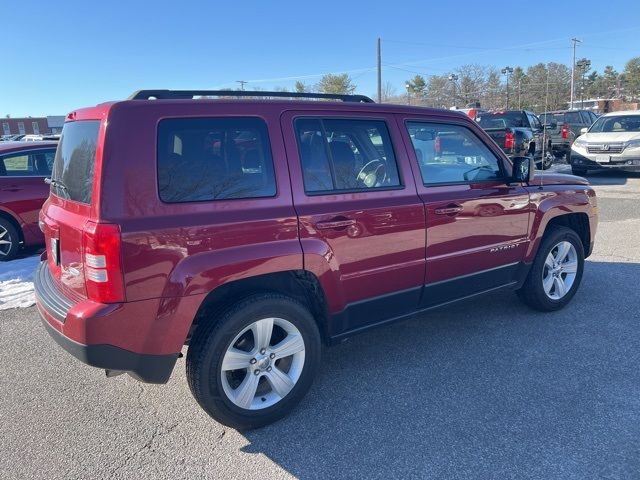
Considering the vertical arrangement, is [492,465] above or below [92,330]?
below

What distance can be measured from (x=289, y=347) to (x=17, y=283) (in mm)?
4211

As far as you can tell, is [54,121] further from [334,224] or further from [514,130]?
[334,224]

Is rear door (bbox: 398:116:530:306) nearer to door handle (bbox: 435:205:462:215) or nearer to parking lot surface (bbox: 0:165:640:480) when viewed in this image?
door handle (bbox: 435:205:462:215)

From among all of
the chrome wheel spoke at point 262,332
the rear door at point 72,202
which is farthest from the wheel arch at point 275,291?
the rear door at point 72,202

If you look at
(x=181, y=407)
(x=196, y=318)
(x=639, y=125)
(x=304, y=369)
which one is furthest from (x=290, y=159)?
(x=639, y=125)

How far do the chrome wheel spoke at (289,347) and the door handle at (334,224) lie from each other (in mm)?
688

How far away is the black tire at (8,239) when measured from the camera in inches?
251

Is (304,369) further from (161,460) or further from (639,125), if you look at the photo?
(639,125)

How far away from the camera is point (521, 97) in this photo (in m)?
51.4

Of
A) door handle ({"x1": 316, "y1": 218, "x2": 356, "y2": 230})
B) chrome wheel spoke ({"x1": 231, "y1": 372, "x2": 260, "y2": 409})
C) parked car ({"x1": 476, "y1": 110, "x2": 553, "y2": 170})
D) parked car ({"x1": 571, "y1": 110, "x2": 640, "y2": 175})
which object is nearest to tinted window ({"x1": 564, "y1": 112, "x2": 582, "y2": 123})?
parked car ({"x1": 476, "y1": 110, "x2": 553, "y2": 170})

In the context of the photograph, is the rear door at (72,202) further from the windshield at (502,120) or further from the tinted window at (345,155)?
the windshield at (502,120)

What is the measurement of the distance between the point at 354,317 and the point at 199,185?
1355 millimetres

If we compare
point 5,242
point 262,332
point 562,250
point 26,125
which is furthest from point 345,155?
point 26,125

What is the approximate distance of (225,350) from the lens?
2633 millimetres
